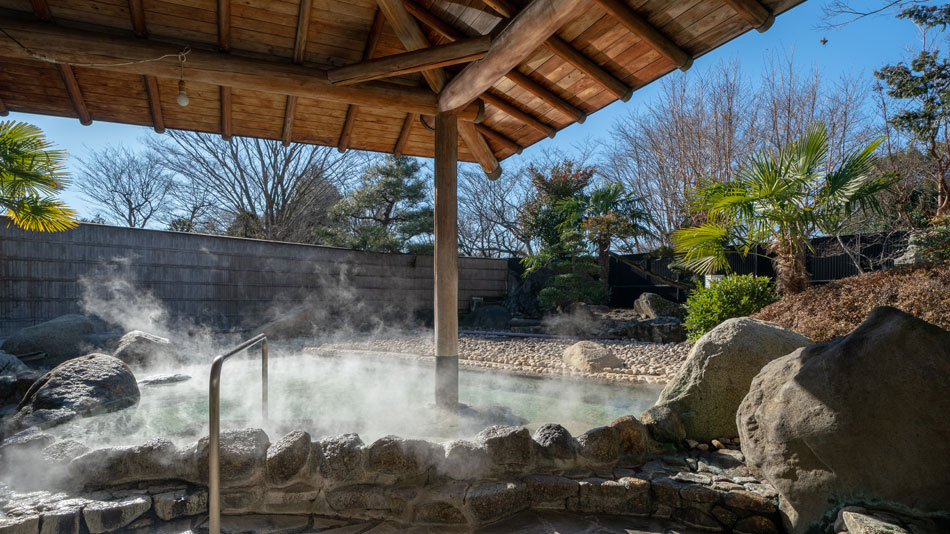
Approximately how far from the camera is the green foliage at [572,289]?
9.88 meters

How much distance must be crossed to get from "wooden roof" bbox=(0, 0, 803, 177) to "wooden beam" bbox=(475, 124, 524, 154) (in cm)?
30

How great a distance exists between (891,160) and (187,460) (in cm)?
1191

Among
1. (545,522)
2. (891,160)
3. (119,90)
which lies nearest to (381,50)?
(119,90)

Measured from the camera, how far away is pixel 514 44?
8.98ft

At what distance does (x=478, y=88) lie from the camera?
3180mm

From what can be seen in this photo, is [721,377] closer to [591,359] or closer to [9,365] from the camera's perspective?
[591,359]

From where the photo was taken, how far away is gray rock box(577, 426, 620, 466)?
229 cm

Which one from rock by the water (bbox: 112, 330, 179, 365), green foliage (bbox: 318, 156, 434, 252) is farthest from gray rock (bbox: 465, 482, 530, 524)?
green foliage (bbox: 318, 156, 434, 252)

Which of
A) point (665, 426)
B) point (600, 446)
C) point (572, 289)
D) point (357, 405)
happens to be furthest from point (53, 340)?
point (572, 289)

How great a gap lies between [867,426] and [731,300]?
3.48 meters

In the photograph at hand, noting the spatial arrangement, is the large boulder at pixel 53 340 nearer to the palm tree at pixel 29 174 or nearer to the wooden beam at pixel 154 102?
the palm tree at pixel 29 174

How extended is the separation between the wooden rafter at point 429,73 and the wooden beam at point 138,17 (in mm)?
1459

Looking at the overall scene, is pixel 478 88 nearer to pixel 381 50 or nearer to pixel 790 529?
pixel 381 50

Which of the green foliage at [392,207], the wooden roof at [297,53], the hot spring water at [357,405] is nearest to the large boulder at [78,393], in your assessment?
the hot spring water at [357,405]
